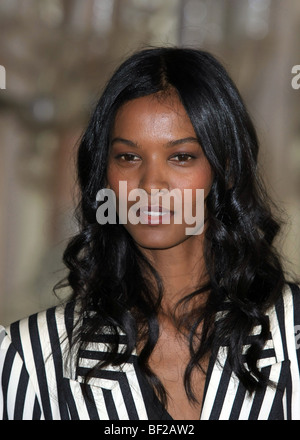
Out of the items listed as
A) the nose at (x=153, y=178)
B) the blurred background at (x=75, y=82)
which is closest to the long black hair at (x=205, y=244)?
the nose at (x=153, y=178)

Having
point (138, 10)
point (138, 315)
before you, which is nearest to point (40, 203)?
point (138, 10)

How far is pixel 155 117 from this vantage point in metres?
1.62

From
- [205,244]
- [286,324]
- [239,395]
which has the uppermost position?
[205,244]

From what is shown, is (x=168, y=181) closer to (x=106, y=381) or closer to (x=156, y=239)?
→ (x=156, y=239)

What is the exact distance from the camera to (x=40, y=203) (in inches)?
129

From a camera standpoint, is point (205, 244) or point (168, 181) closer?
point (168, 181)

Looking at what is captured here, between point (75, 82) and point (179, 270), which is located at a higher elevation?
point (75, 82)

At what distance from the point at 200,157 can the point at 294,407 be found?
0.50m

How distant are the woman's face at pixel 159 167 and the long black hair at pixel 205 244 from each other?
28 mm

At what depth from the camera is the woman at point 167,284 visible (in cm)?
160

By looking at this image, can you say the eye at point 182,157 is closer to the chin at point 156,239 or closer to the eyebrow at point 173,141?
the eyebrow at point 173,141

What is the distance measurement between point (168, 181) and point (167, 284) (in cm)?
24

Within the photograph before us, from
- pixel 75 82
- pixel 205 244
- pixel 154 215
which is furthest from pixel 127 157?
pixel 75 82
